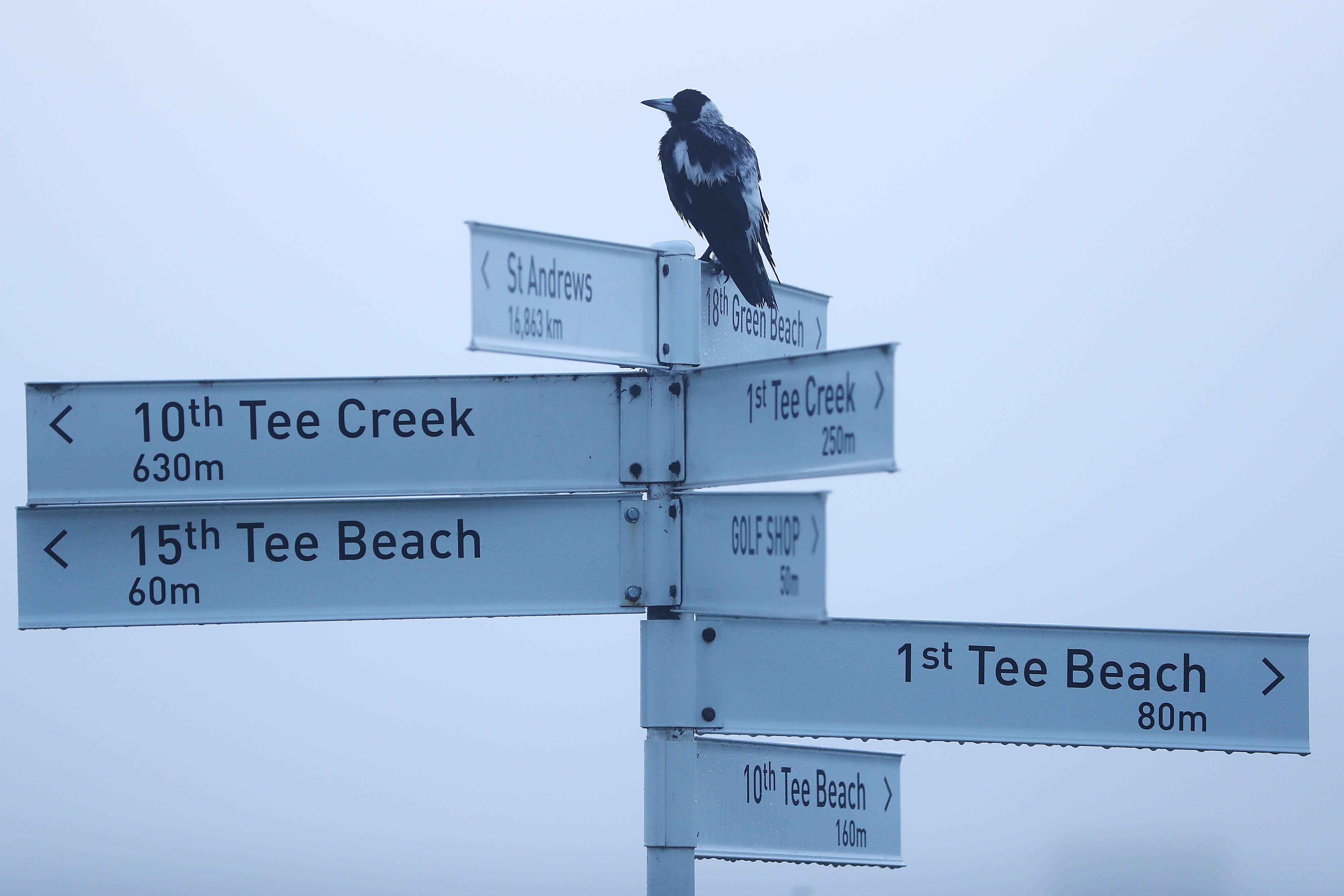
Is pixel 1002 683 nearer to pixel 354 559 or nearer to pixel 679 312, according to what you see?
pixel 679 312

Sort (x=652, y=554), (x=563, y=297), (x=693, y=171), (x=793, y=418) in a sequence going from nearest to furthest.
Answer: (x=793, y=418) < (x=563, y=297) < (x=652, y=554) < (x=693, y=171)

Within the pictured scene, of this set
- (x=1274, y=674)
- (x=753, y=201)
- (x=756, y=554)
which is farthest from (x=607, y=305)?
(x=1274, y=674)

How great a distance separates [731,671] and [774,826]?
0.38 m

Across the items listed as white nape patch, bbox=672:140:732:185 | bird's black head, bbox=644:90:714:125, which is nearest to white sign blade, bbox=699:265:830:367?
white nape patch, bbox=672:140:732:185

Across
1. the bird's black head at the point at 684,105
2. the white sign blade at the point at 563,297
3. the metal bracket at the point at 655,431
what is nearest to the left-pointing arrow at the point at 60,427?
the white sign blade at the point at 563,297

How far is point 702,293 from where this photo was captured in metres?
2.68

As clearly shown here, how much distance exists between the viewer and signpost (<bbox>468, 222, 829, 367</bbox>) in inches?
91.0

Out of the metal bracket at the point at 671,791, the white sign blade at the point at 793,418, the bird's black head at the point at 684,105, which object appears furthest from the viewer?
the bird's black head at the point at 684,105

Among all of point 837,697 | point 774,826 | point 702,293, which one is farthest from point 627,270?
point 774,826

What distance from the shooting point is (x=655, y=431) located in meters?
2.57

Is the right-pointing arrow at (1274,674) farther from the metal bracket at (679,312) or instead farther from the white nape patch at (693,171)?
the white nape patch at (693,171)

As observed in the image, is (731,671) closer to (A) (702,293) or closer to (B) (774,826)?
(B) (774,826)

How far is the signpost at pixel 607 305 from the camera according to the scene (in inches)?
91.0

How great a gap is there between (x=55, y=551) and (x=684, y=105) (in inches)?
95.7
